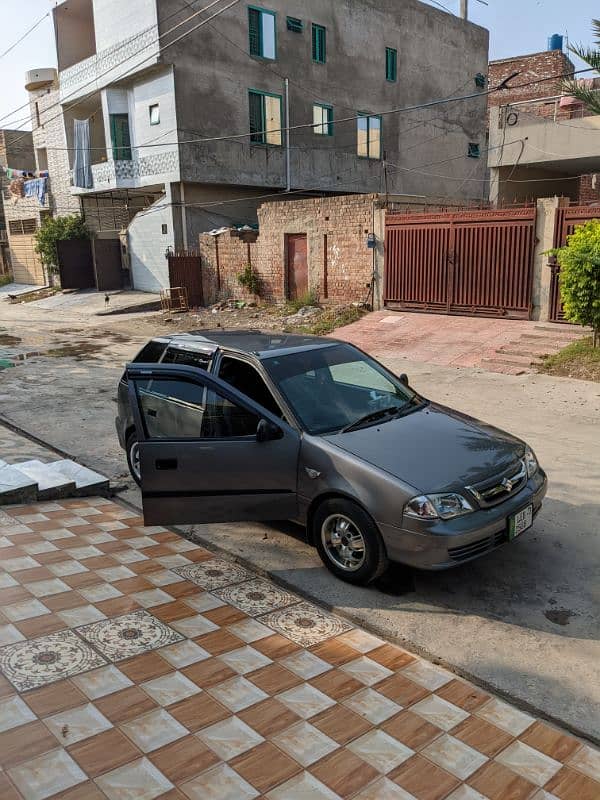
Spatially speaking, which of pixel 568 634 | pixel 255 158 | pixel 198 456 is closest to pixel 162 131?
Result: pixel 255 158

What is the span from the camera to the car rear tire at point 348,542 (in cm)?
429

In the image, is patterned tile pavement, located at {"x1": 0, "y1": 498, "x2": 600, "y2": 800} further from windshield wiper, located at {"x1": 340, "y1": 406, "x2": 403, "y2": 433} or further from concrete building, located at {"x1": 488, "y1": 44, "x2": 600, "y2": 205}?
concrete building, located at {"x1": 488, "y1": 44, "x2": 600, "y2": 205}

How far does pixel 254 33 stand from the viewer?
26.8 meters

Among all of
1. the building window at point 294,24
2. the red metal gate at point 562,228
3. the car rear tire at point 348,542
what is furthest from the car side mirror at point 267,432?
the building window at point 294,24

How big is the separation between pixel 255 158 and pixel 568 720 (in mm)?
27203

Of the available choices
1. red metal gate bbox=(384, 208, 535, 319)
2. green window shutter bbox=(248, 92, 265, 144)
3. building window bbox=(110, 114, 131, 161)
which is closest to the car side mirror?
red metal gate bbox=(384, 208, 535, 319)

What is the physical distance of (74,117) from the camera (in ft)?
103

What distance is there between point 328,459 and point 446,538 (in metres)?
0.97

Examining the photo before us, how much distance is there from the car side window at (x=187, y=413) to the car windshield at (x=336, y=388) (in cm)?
42

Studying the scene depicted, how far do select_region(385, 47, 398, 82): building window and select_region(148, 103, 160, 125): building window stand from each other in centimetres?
1222

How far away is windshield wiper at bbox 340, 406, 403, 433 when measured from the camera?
4828 millimetres

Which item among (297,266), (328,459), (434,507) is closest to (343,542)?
(328,459)

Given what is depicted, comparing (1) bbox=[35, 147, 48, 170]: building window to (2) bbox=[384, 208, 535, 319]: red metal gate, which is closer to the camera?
(2) bbox=[384, 208, 535, 319]: red metal gate

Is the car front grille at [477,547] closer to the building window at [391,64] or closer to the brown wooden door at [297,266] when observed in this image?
the brown wooden door at [297,266]
